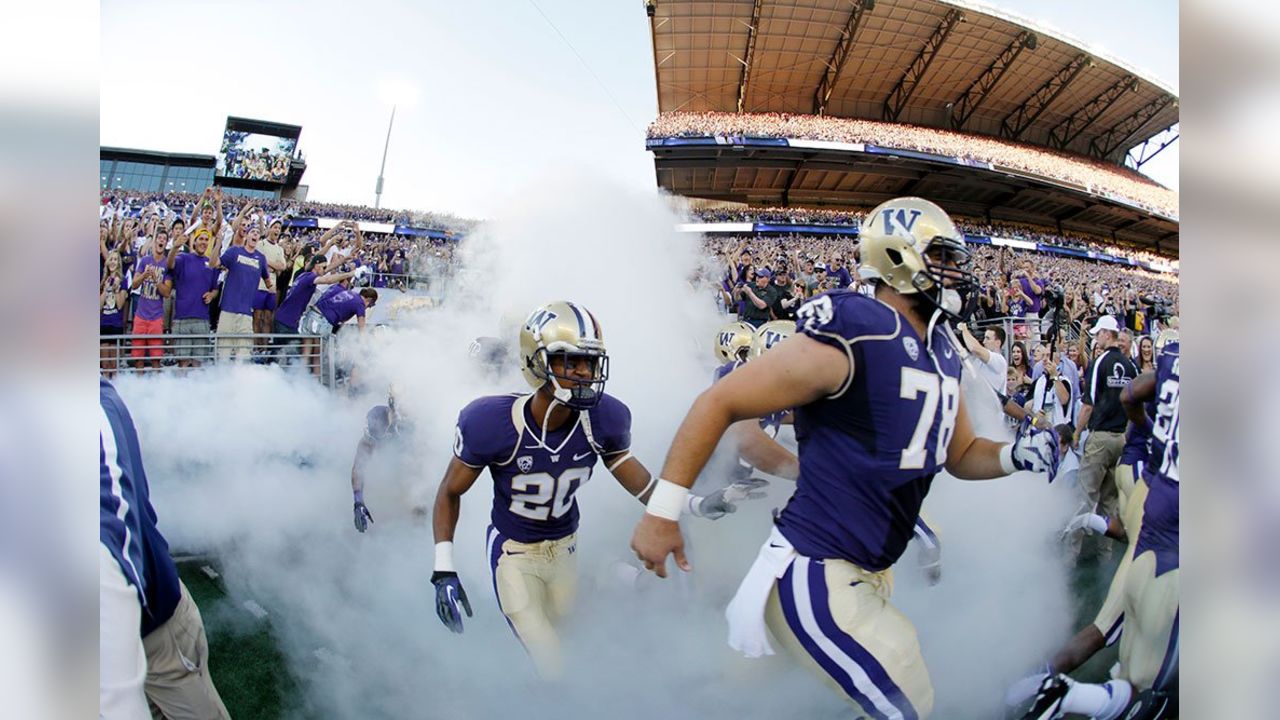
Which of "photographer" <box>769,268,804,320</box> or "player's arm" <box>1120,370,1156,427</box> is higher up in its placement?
"photographer" <box>769,268,804,320</box>

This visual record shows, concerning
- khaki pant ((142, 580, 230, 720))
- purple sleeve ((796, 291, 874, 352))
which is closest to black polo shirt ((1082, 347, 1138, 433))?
purple sleeve ((796, 291, 874, 352))

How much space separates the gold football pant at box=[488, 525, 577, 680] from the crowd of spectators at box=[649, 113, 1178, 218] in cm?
151

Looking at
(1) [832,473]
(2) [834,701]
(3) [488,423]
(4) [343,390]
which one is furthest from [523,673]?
(4) [343,390]

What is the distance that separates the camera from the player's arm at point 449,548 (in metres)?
2.01

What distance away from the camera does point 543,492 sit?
83.0 inches

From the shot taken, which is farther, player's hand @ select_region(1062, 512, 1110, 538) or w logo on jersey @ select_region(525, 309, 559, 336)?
player's hand @ select_region(1062, 512, 1110, 538)

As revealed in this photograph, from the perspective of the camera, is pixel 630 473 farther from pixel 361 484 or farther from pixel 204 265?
pixel 204 265

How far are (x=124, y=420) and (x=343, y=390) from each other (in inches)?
125

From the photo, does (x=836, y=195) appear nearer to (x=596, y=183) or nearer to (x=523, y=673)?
(x=596, y=183)

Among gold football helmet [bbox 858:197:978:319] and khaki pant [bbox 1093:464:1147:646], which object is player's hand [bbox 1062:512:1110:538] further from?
gold football helmet [bbox 858:197:978:319]

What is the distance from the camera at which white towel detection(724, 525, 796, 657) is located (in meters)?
1.44

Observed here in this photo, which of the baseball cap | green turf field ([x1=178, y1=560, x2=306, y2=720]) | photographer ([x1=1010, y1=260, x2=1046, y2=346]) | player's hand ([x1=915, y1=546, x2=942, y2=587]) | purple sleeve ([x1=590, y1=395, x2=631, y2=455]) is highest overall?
photographer ([x1=1010, y1=260, x2=1046, y2=346])

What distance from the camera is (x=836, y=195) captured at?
2.41 meters
